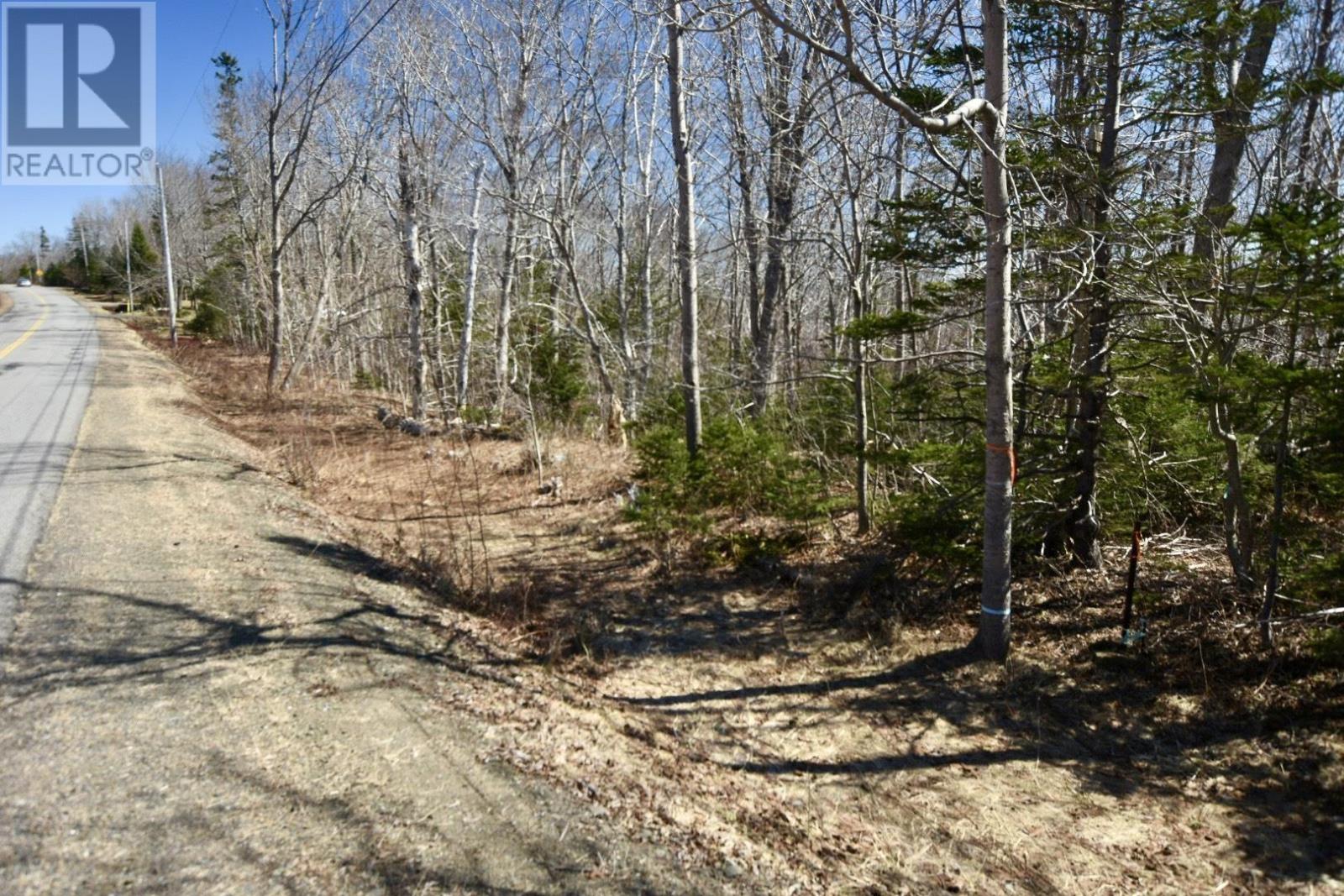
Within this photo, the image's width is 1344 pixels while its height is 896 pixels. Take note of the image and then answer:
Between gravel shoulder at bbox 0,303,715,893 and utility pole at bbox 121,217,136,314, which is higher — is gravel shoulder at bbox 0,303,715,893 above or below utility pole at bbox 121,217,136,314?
below

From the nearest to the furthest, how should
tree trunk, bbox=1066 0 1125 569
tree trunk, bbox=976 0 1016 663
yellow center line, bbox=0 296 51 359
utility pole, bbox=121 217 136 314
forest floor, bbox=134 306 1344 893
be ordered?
forest floor, bbox=134 306 1344 893 < tree trunk, bbox=976 0 1016 663 < tree trunk, bbox=1066 0 1125 569 < yellow center line, bbox=0 296 51 359 < utility pole, bbox=121 217 136 314

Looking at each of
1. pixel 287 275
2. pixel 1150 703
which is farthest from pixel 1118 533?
pixel 287 275

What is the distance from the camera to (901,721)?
5559 millimetres

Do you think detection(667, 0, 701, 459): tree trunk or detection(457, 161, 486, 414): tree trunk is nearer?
detection(667, 0, 701, 459): tree trunk

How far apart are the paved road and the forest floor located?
8.47 ft

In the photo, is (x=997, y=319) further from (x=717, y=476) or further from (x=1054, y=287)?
(x=717, y=476)

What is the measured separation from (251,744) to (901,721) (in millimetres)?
4077

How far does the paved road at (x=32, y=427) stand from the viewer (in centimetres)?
666

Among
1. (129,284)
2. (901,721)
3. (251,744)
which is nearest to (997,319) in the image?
(901,721)

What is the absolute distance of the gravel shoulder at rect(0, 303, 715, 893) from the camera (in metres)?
3.25

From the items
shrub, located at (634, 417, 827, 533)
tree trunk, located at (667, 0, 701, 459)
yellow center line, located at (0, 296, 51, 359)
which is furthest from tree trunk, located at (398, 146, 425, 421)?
yellow center line, located at (0, 296, 51, 359)

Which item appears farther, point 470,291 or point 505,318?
point 505,318

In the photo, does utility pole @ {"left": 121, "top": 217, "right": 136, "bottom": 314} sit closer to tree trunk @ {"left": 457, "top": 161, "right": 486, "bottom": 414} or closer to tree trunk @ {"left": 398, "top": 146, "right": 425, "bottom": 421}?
tree trunk @ {"left": 398, "top": 146, "right": 425, "bottom": 421}

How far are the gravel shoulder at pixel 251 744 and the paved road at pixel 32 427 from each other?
21cm
